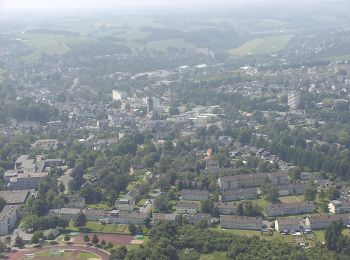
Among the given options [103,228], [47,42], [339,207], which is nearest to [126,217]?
[103,228]

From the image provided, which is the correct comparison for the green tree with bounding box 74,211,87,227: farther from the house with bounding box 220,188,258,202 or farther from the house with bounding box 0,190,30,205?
the house with bounding box 220,188,258,202

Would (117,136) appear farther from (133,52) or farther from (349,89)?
(133,52)

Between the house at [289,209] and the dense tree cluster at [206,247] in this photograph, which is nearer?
the dense tree cluster at [206,247]

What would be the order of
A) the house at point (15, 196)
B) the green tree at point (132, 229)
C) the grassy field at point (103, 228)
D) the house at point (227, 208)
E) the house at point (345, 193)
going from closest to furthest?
the green tree at point (132, 229) → the grassy field at point (103, 228) → the house at point (227, 208) → the house at point (345, 193) → the house at point (15, 196)

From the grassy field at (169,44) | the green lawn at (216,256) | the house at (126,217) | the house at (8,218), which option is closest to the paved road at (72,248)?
the house at (8,218)

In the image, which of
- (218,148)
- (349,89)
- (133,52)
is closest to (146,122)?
(218,148)

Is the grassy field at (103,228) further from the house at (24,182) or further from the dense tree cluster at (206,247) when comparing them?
the house at (24,182)
